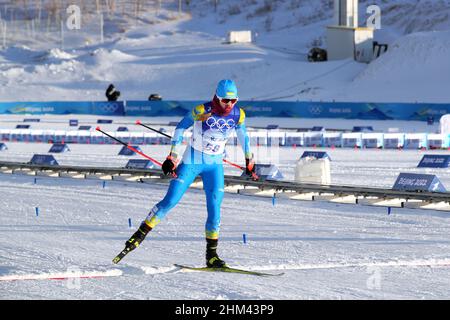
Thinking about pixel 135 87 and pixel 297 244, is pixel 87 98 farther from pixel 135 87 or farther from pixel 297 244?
pixel 297 244

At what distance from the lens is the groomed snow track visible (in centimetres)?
1878

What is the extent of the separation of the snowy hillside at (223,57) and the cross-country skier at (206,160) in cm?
4720

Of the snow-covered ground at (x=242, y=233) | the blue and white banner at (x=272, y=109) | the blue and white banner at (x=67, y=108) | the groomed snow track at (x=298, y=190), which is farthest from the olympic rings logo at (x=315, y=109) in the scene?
the groomed snow track at (x=298, y=190)

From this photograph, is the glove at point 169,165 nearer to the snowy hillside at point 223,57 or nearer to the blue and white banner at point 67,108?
the blue and white banner at point 67,108

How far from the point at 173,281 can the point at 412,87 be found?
51.7 metres

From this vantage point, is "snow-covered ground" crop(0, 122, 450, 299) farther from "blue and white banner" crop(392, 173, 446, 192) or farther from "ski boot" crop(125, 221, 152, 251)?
"blue and white banner" crop(392, 173, 446, 192)

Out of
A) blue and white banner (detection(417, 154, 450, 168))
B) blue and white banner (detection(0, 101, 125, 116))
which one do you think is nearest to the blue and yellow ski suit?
blue and white banner (detection(417, 154, 450, 168))

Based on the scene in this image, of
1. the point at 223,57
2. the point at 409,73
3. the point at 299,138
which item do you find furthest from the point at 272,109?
the point at 223,57

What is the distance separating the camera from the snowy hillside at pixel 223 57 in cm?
6384

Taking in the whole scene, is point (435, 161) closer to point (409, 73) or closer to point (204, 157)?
point (204, 157)

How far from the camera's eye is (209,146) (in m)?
11.6
